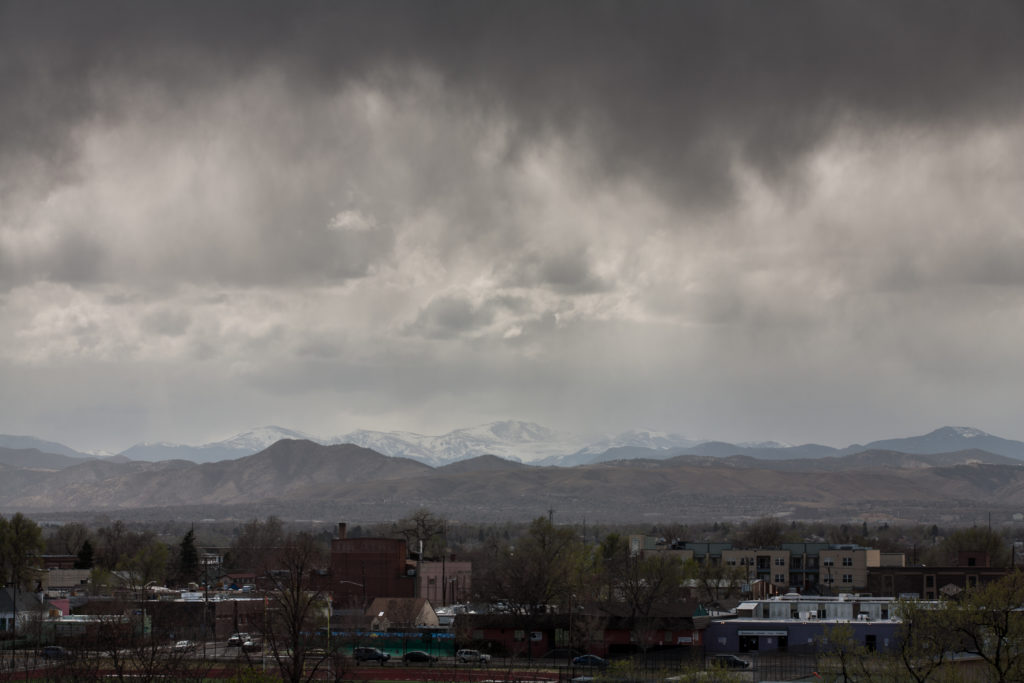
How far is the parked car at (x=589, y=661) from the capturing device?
86.6 meters

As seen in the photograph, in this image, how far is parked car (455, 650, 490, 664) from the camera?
90125 millimetres

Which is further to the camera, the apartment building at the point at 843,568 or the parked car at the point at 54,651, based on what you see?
the apartment building at the point at 843,568

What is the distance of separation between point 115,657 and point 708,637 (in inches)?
2144

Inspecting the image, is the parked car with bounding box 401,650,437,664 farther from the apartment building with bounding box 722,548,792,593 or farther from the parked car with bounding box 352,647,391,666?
the apartment building with bounding box 722,548,792,593

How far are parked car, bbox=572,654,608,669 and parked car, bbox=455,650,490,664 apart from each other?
6868 millimetres

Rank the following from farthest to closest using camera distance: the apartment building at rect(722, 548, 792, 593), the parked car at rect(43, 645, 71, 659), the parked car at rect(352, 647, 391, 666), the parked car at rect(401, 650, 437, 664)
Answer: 1. the apartment building at rect(722, 548, 792, 593)
2. the parked car at rect(401, 650, 437, 664)
3. the parked car at rect(352, 647, 391, 666)
4. the parked car at rect(43, 645, 71, 659)

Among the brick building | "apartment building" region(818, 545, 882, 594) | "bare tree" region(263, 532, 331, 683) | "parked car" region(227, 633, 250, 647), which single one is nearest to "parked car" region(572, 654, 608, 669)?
"bare tree" region(263, 532, 331, 683)

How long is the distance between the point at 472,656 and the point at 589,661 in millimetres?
9495

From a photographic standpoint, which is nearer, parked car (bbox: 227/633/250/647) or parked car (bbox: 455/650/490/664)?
parked car (bbox: 455/650/490/664)

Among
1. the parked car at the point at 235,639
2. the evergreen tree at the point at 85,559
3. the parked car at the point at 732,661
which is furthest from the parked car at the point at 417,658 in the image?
the evergreen tree at the point at 85,559

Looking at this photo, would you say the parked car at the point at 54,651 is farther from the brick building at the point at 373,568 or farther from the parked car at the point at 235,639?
the brick building at the point at 373,568

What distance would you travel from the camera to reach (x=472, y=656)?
301 ft

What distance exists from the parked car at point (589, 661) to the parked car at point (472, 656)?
6.87 m

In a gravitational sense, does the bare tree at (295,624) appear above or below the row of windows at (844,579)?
above
